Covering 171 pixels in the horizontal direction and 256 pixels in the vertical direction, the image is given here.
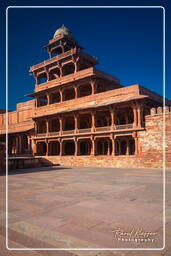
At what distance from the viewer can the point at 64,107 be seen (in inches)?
1146

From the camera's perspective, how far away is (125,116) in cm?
2698

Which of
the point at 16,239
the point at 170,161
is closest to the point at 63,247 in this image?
the point at 16,239

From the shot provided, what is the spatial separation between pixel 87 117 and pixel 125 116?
6.01m

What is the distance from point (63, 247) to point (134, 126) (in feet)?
60.9

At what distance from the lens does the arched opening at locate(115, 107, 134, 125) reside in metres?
26.1

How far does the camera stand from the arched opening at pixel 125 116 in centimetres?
2613

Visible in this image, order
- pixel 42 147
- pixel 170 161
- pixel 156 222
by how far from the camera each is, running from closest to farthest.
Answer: pixel 156 222 < pixel 170 161 < pixel 42 147

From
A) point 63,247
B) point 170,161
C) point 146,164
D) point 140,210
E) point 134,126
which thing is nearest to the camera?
point 63,247

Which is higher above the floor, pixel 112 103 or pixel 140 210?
pixel 112 103

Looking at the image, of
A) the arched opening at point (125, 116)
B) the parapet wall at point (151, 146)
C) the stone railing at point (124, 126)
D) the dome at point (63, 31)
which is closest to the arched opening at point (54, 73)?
the dome at point (63, 31)

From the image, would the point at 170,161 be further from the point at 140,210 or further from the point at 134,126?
the point at 140,210

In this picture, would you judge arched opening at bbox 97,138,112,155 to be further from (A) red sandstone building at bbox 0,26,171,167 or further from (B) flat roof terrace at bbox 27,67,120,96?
(B) flat roof terrace at bbox 27,67,120,96

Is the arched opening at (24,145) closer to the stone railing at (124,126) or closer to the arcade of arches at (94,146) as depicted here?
the arcade of arches at (94,146)

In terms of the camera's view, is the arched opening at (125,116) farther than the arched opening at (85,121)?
No
